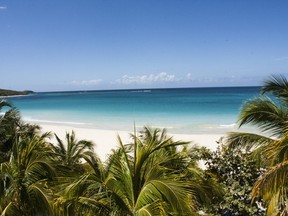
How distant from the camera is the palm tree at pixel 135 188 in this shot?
4199 mm

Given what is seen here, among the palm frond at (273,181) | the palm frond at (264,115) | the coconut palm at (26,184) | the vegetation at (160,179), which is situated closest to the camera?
the vegetation at (160,179)

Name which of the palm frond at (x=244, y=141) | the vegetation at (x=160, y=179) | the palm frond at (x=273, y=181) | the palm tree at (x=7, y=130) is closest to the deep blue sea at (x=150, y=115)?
the vegetation at (x=160, y=179)

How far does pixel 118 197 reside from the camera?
14.6ft

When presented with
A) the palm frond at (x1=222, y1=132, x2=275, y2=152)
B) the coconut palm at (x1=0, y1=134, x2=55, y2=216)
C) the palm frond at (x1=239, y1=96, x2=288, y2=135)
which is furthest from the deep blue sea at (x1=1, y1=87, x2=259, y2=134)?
the coconut palm at (x1=0, y1=134, x2=55, y2=216)

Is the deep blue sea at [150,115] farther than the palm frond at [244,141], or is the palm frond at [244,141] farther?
the deep blue sea at [150,115]

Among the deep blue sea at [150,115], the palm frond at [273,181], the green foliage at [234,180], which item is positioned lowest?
the deep blue sea at [150,115]

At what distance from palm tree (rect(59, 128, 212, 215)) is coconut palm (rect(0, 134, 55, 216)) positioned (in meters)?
0.88

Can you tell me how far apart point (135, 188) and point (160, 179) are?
478 millimetres

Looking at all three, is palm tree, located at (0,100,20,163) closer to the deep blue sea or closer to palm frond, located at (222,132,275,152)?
palm frond, located at (222,132,275,152)

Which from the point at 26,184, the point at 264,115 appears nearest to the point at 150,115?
the point at 264,115

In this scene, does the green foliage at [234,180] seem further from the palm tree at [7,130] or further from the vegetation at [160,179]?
the palm tree at [7,130]

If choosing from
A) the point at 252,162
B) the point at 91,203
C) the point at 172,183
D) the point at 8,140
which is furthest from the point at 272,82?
the point at 8,140

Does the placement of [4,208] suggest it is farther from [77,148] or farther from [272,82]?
[272,82]

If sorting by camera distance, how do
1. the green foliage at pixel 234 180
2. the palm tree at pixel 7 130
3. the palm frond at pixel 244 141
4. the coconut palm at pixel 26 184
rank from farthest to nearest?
1. the palm tree at pixel 7 130
2. the palm frond at pixel 244 141
3. the green foliage at pixel 234 180
4. the coconut palm at pixel 26 184
